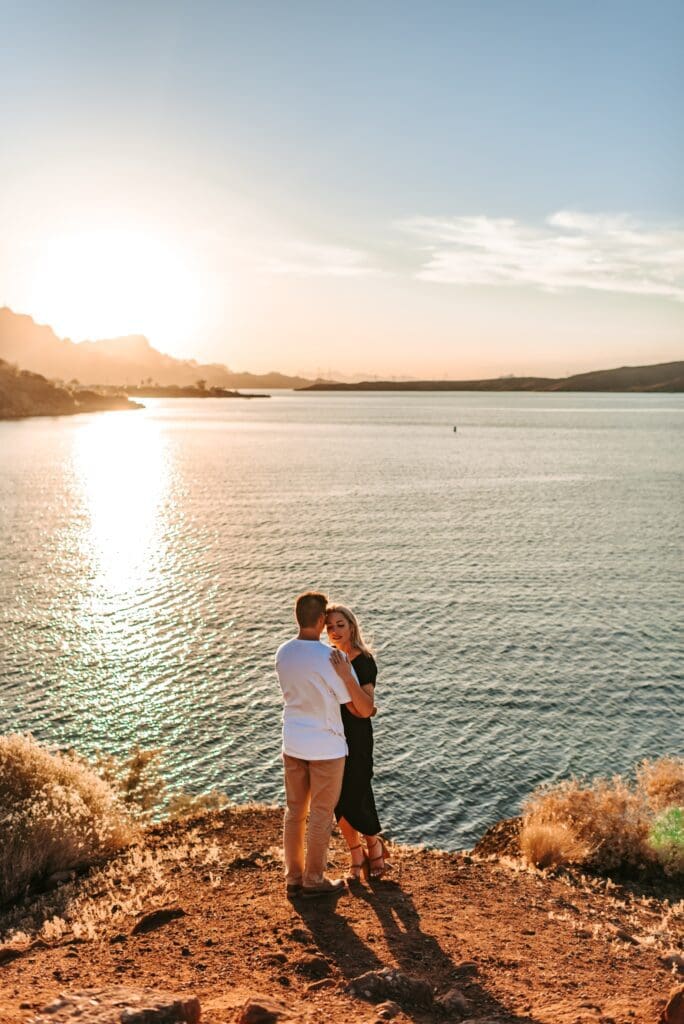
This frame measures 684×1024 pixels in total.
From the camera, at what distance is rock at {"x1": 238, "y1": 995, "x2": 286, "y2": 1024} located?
209 inches

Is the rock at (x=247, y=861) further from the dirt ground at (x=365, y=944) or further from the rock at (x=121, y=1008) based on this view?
the rock at (x=121, y=1008)

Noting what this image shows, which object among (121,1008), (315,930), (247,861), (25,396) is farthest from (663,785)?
(25,396)

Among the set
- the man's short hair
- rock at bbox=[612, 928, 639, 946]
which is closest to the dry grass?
rock at bbox=[612, 928, 639, 946]

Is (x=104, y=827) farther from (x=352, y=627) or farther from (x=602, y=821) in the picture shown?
(x=602, y=821)

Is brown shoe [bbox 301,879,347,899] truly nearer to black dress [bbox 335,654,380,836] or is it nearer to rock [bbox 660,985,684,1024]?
black dress [bbox 335,654,380,836]

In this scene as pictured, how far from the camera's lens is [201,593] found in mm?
32188

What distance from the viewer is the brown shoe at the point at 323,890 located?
7652 mm

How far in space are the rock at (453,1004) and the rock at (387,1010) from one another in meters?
0.41

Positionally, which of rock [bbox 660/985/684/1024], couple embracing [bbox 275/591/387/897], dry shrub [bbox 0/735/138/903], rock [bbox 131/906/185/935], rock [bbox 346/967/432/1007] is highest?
couple embracing [bbox 275/591/387/897]

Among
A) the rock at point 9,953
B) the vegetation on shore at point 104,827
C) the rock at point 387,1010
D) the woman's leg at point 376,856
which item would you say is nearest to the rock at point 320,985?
the rock at point 387,1010

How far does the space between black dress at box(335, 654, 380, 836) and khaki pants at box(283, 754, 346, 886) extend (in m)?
0.36

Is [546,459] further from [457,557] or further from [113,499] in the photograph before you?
[457,557]

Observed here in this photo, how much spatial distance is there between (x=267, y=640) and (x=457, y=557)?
48.2ft

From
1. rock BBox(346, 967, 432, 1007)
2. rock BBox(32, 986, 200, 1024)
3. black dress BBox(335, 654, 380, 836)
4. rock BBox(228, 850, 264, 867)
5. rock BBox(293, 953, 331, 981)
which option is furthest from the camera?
rock BBox(228, 850, 264, 867)
